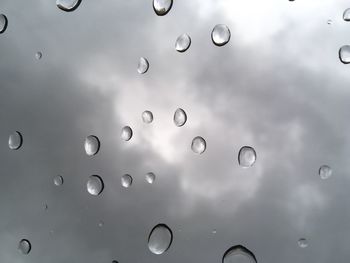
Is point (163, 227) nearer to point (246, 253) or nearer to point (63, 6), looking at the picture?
point (246, 253)

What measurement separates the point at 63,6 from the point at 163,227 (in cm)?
675

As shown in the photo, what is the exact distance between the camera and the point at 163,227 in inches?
485

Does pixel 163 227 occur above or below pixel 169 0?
below

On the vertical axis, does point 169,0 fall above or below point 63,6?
above

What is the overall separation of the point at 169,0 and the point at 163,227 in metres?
6.46

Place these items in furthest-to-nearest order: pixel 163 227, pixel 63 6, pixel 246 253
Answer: pixel 163 227
pixel 246 253
pixel 63 6

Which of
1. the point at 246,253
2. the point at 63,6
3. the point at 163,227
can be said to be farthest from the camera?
the point at 163,227

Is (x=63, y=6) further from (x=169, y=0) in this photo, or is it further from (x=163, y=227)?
(x=163, y=227)

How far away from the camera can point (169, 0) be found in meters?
10.8

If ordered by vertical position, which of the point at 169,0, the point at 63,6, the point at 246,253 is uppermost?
the point at 169,0

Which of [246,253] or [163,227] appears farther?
[163,227]

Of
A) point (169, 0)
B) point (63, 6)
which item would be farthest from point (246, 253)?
point (63, 6)

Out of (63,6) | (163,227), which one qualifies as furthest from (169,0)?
(163,227)

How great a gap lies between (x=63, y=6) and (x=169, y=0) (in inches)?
106
